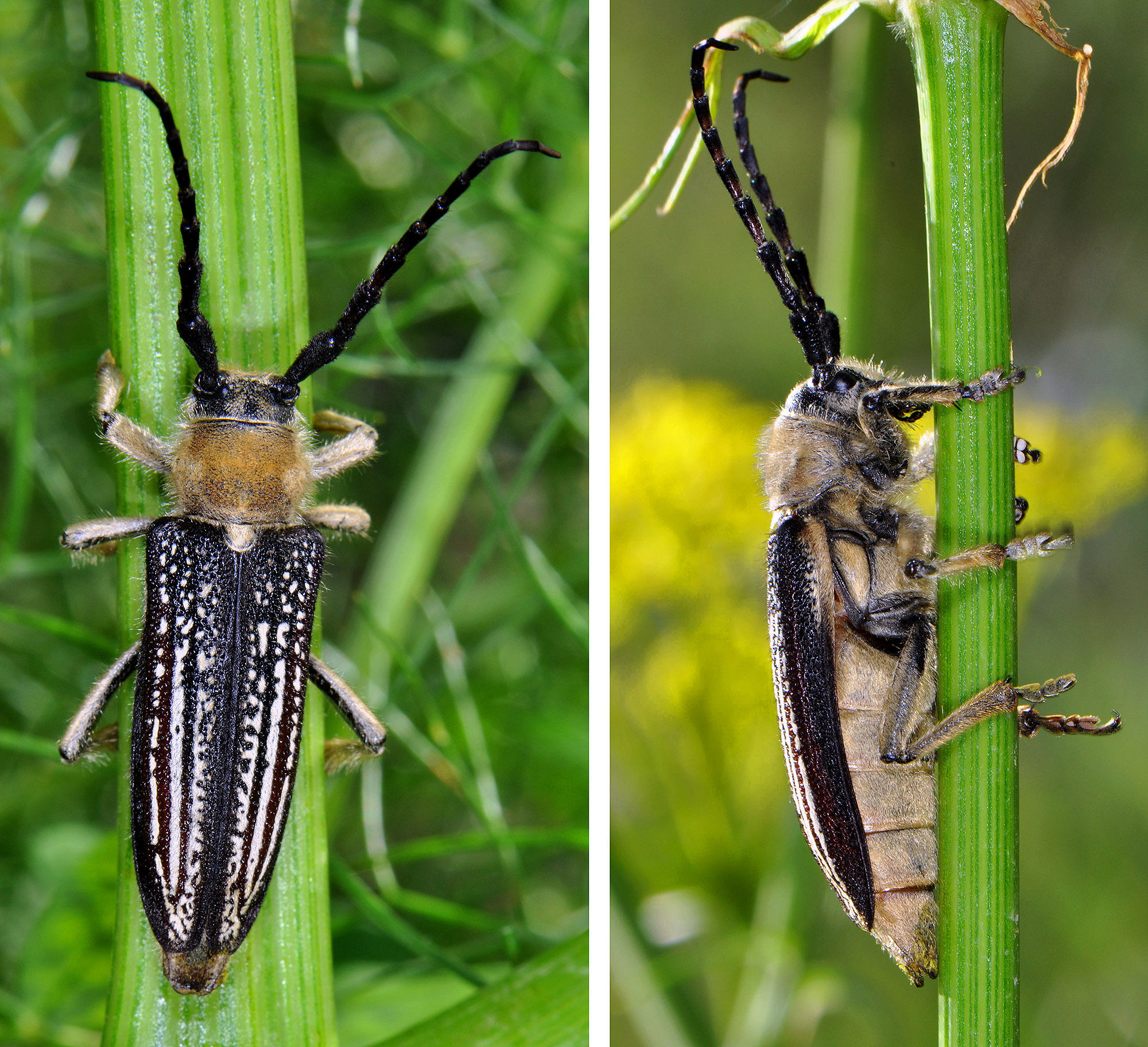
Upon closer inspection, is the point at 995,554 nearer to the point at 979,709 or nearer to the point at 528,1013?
the point at 979,709

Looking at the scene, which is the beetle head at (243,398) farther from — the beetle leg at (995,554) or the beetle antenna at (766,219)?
the beetle leg at (995,554)

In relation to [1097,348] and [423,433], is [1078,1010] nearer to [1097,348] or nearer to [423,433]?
[1097,348]

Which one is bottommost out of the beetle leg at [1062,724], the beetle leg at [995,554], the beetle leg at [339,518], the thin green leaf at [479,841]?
the thin green leaf at [479,841]

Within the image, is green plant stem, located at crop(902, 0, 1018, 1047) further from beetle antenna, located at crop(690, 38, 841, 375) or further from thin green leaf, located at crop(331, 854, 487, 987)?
thin green leaf, located at crop(331, 854, 487, 987)

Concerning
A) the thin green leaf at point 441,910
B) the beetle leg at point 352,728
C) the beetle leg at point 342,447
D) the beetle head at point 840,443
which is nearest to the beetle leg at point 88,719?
the beetle leg at point 352,728

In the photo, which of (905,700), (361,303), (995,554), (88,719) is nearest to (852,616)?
(905,700)

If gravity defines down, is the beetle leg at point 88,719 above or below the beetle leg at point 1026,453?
below

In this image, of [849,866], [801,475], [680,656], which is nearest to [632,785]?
[680,656]
